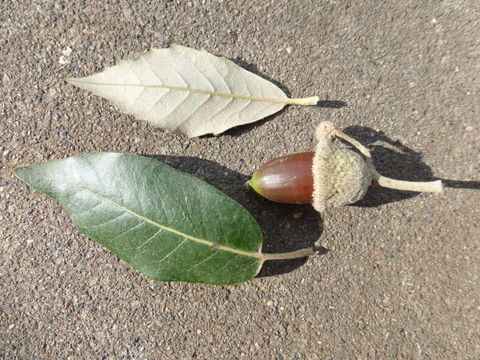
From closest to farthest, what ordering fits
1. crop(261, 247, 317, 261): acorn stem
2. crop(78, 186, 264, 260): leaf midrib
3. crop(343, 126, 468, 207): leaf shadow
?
1. crop(78, 186, 264, 260): leaf midrib
2. crop(261, 247, 317, 261): acorn stem
3. crop(343, 126, 468, 207): leaf shadow

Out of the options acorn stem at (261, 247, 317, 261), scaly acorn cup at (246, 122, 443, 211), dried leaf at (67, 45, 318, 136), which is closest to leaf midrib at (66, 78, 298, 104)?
dried leaf at (67, 45, 318, 136)

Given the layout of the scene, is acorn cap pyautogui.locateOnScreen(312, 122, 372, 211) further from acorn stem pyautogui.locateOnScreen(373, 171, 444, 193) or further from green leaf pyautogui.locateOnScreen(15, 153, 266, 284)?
green leaf pyautogui.locateOnScreen(15, 153, 266, 284)

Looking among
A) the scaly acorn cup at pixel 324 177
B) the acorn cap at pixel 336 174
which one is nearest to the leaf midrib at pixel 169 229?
the scaly acorn cup at pixel 324 177

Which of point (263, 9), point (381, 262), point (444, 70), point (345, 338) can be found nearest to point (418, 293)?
point (381, 262)

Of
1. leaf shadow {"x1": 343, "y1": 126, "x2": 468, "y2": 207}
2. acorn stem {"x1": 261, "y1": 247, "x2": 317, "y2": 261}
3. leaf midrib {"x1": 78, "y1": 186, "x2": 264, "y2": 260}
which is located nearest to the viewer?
leaf midrib {"x1": 78, "y1": 186, "x2": 264, "y2": 260}

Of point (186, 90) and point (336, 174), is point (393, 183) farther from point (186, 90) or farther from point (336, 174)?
point (186, 90)

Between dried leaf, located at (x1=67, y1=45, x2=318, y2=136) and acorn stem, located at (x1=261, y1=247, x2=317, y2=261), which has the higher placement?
dried leaf, located at (x1=67, y1=45, x2=318, y2=136)

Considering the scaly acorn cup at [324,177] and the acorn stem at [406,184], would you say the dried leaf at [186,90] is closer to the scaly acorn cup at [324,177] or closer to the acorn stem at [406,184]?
the scaly acorn cup at [324,177]
